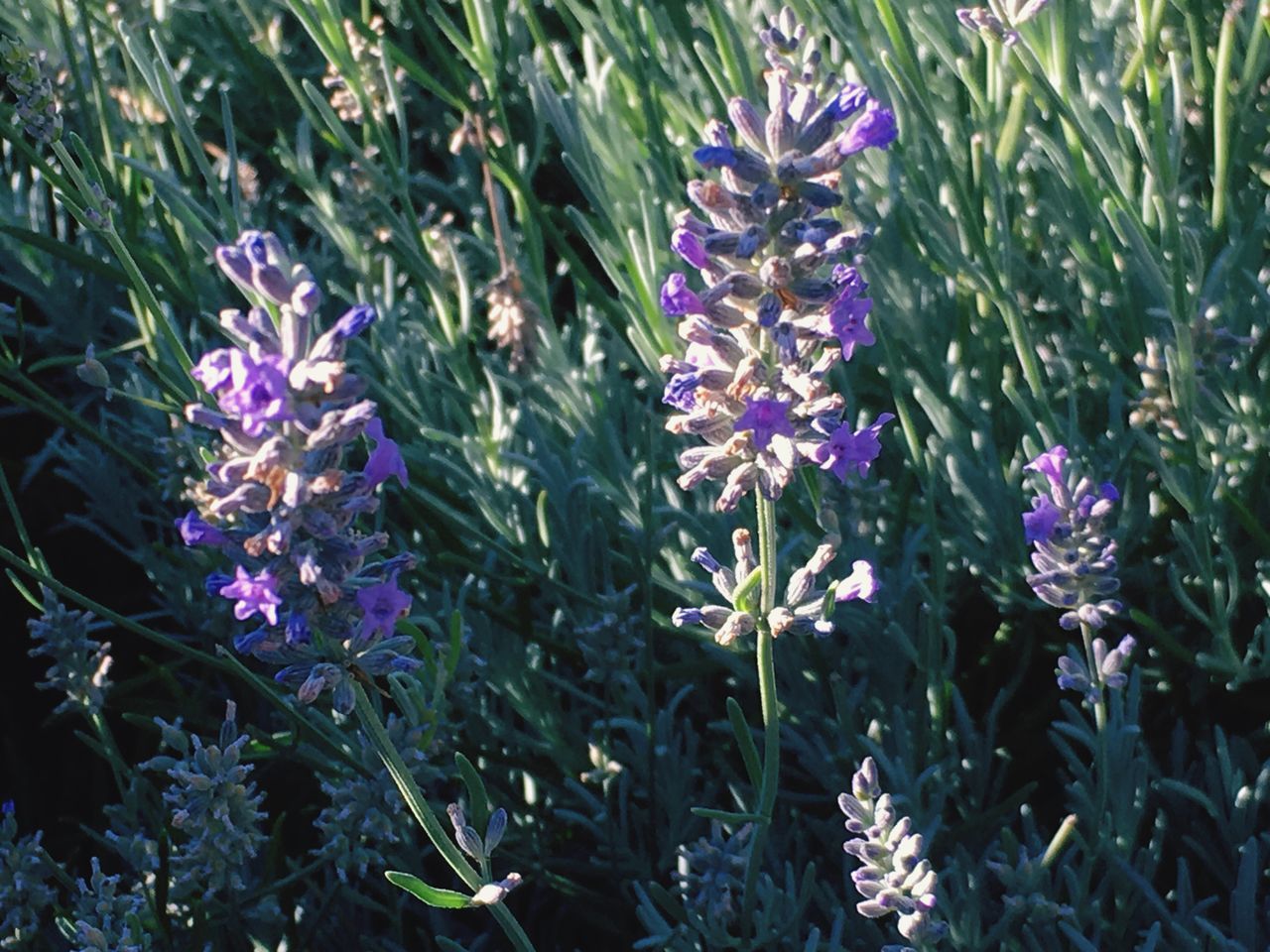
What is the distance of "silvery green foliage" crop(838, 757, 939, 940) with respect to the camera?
1215 mm

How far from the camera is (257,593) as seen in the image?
0.98 meters

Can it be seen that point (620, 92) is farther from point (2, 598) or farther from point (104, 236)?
point (2, 598)

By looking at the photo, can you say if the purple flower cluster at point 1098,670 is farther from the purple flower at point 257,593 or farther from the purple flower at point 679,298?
the purple flower at point 257,593

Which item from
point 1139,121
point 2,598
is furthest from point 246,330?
point 2,598

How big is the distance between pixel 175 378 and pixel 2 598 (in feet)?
3.40

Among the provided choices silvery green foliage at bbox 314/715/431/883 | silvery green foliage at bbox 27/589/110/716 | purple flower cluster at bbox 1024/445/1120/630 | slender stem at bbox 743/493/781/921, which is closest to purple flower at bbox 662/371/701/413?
slender stem at bbox 743/493/781/921

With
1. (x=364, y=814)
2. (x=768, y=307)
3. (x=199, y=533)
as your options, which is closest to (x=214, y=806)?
(x=364, y=814)

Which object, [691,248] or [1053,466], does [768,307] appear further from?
[1053,466]

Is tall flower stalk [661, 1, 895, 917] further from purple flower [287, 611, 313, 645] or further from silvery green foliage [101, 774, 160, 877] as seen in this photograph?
silvery green foliage [101, 774, 160, 877]

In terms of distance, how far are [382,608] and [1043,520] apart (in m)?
0.75

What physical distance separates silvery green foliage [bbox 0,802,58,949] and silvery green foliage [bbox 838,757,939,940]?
1012mm

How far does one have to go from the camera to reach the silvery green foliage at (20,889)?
1.63m

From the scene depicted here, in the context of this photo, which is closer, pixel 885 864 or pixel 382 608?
pixel 382 608

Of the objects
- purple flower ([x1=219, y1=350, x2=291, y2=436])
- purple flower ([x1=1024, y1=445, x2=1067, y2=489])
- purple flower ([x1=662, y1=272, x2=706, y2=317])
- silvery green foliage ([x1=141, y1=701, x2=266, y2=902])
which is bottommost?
purple flower ([x1=1024, y1=445, x2=1067, y2=489])
